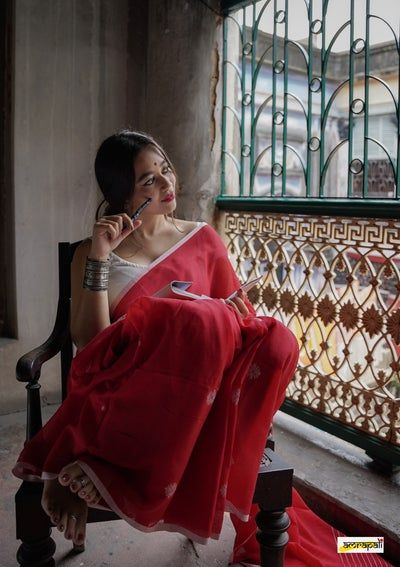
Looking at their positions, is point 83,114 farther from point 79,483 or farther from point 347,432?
point 79,483

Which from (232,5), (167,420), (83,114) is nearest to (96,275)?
(167,420)

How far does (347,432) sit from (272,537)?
1.12 metres

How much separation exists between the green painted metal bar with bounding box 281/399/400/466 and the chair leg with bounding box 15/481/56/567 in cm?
153

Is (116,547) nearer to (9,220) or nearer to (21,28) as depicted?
(9,220)

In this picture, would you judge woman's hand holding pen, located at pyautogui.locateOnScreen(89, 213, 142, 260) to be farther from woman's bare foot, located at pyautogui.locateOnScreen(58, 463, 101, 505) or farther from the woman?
woman's bare foot, located at pyautogui.locateOnScreen(58, 463, 101, 505)

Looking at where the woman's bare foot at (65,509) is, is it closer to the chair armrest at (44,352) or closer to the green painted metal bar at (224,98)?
the chair armrest at (44,352)

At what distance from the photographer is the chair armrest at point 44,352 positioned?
1808 millimetres

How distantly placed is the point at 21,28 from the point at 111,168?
1.62 meters

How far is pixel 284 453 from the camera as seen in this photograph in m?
2.77

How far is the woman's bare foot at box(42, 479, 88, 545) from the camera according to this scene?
1.51 meters

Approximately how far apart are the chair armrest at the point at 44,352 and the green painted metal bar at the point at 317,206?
132cm

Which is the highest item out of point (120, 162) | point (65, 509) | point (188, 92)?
point (188, 92)

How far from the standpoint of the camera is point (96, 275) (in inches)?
74.3

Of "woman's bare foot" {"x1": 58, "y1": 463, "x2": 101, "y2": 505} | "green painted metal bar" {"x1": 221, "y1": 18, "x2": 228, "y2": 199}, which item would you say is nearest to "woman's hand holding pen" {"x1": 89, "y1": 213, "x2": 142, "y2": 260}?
"woman's bare foot" {"x1": 58, "y1": 463, "x2": 101, "y2": 505}
